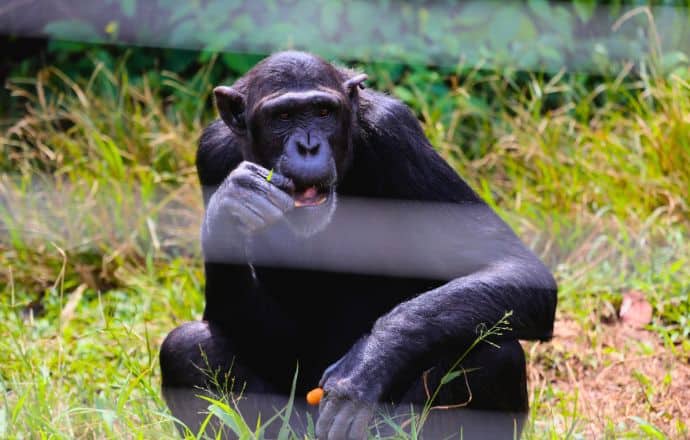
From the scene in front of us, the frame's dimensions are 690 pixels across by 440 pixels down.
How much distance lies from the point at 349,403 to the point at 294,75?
1263 mm

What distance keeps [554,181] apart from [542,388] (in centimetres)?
173

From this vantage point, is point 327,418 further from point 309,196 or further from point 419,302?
point 309,196

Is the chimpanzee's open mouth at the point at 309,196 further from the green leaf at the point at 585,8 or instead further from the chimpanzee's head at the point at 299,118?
the green leaf at the point at 585,8

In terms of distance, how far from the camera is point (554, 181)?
615cm

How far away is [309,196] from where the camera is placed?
12.4 feet

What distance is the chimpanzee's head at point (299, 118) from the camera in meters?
3.76

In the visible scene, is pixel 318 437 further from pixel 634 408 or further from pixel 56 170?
pixel 56 170

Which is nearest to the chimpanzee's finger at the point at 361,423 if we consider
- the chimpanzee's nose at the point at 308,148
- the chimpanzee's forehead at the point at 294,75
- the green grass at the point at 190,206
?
the chimpanzee's nose at the point at 308,148

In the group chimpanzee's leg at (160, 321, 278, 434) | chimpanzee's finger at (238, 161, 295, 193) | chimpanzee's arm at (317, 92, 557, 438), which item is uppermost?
chimpanzee's finger at (238, 161, 295, 193)

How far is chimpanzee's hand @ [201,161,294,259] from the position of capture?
138 inches

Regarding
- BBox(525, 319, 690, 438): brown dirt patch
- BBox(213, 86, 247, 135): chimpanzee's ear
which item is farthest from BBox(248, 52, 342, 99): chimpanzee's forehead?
BBox(525, 319, 690, 438): brown dirt patch

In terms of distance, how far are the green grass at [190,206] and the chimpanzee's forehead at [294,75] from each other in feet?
3.98

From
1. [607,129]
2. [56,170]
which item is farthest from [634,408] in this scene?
[56,170]

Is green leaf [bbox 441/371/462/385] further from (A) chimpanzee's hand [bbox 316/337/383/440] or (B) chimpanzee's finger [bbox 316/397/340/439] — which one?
(B) chimpanzee's finger [bbox 316/397/340/439]
